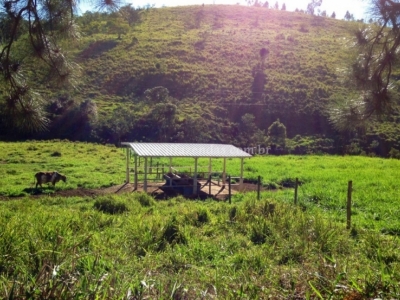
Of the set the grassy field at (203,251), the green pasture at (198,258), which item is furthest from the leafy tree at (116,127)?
the green pasture at (198,258)

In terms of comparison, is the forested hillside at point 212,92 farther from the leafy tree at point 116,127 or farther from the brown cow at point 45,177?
the brown cow at point 45,177

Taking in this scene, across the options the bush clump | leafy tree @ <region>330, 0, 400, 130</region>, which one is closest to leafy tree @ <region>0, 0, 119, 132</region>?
leafy tree @ <region>330, 0, 400, 130</region>

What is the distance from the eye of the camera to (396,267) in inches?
173

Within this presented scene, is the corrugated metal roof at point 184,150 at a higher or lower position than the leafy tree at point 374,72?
lower

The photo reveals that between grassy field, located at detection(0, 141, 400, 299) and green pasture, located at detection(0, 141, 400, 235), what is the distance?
0.52 ft

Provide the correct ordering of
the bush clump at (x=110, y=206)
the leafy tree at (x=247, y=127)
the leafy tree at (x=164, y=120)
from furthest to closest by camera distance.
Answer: the leafy tree at (x=247, y=127), the leafy tree at (x=164, y=120), the bush clump at (x=110, y=206)

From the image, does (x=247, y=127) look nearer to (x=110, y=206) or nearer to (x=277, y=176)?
(x=277, y=176)

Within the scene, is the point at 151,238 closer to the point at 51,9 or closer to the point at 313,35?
the point at 51,9

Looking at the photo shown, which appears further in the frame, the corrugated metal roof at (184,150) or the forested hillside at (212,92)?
the forested hillside at (212,92)

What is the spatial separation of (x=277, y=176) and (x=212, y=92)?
31866mm

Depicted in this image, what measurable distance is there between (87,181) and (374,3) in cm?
1732

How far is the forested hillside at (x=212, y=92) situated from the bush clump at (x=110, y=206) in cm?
1786

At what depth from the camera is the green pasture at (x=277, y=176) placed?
1302 cm

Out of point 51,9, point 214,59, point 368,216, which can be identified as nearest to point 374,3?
point 51,9
